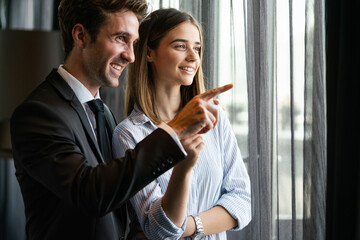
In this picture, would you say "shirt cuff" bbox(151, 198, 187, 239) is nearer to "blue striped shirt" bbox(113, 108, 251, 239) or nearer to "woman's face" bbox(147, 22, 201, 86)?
"blue striped shirt" bbox(113, 108, 251, 239)

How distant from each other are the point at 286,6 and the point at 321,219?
1.04m

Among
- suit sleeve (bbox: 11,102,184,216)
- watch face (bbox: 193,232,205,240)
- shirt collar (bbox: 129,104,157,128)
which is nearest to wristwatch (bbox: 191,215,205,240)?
watch face (bbox: 193,232,205,240)

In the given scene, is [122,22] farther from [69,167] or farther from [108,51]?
[69,167]

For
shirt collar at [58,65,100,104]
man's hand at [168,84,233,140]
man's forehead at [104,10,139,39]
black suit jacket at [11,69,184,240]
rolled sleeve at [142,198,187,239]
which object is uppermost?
man's forehead at [104,10,139,39]

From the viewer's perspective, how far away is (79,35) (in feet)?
4.71

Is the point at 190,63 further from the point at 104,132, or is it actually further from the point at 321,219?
the point at 321,219

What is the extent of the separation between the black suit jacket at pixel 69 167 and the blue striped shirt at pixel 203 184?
21cm

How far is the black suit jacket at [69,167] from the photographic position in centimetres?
111

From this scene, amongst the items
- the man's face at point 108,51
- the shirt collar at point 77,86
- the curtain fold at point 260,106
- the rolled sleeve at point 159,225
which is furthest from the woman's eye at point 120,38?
the curtain fold at point 260,106

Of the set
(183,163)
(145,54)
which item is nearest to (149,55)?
(145,54)

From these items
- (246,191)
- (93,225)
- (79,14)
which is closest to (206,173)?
(246,191)

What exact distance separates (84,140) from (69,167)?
0.17 m

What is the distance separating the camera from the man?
1113 millimetres
